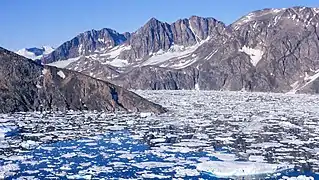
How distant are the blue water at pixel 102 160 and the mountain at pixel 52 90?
26.8 m

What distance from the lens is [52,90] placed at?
65812 mm

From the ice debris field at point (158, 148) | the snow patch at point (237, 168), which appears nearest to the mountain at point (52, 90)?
the ice debris field at point (158, 148)

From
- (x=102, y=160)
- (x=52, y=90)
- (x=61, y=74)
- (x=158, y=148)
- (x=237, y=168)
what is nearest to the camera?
(x=237, y=168)

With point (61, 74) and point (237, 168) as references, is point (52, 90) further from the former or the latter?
point (237, 168)

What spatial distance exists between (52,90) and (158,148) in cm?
3480

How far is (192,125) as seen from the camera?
4825 cm

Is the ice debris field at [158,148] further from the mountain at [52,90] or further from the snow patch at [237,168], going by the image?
the mountain at [52,90]

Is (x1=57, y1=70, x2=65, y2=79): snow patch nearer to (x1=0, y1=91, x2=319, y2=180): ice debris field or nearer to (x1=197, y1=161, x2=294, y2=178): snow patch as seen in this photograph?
(x1=0, y1=91, x2=319, y2=180): ice debris field

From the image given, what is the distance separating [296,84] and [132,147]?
6597 inches

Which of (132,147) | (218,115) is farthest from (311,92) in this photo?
(132,147)

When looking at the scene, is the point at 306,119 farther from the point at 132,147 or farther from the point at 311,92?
the point at 311,92

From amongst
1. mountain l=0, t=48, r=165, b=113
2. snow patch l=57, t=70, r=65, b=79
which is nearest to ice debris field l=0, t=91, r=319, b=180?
mountain l=0, t=48, r=165, b=113

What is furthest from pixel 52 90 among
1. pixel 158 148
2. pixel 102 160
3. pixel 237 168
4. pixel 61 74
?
pixel 237 168

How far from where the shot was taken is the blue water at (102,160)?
26.5m
